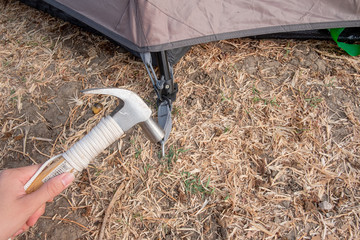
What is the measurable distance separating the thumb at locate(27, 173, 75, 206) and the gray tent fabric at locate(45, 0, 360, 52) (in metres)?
1.04

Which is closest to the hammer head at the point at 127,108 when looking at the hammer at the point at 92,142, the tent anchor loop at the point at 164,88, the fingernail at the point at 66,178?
the hammer at the point at 92,142

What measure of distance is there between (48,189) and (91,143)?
29cm

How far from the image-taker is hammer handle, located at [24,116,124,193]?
1.43 meters

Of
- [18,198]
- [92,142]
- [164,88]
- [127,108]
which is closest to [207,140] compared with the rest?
[164,88]

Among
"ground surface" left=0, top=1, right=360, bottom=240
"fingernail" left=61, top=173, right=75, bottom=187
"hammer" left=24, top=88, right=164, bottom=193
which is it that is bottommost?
"ground surface" left=0, top=1, right=360, bottom=240

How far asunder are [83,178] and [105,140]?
2.38 ft

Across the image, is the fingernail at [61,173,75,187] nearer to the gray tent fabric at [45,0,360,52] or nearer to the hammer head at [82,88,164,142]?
the hammer head at [82,88,164,142]

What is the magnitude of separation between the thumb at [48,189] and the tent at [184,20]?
91 centimetres

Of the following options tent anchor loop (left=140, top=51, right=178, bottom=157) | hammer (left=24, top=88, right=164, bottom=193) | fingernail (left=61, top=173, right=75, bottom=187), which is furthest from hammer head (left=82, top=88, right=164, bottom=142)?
tent anchor loop (left=140, top=51, right=178, bottom=157)

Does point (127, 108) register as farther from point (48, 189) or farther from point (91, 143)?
point (48, 189)

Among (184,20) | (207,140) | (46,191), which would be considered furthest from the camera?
(207,140)

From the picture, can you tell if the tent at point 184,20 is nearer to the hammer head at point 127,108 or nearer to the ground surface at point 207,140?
the ground surface at point 207,140

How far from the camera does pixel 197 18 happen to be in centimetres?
198

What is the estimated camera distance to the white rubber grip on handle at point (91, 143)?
4.69 ft
